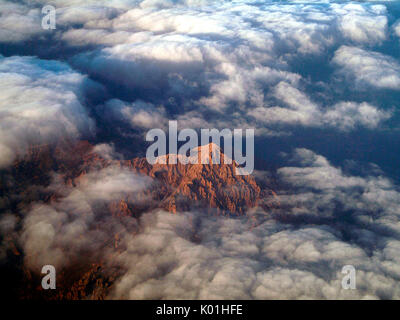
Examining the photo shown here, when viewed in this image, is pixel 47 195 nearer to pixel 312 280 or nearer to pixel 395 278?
pixel 312 280

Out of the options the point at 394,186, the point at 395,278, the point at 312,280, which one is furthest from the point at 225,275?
the point at 394,186

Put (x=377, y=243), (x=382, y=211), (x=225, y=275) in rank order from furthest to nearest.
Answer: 1. (x=382, y=211)
2. (x=377, y=243)
3. (x=225, y=275)

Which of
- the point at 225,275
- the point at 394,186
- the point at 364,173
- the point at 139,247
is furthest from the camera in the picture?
the point at 364,173

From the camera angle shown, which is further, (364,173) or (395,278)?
(364,173)

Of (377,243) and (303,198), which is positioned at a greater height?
(377,243)

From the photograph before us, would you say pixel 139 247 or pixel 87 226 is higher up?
pixel 139 247

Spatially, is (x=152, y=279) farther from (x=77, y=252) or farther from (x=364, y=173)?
(x=364, y=173)

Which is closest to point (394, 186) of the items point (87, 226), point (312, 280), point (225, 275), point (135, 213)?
point (312, 280)

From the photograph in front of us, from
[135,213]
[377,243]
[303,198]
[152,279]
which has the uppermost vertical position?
[377,243]

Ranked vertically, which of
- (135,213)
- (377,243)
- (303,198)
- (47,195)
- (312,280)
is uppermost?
(312,280)
